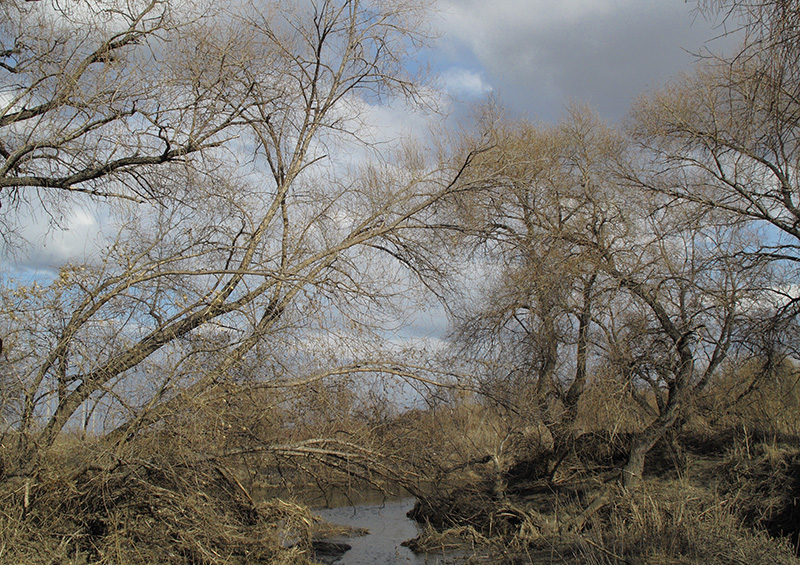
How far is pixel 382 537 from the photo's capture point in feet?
46.1

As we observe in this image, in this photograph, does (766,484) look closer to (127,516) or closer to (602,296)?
(602,296)

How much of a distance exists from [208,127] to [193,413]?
12.6ft

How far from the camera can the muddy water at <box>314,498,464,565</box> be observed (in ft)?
36.9

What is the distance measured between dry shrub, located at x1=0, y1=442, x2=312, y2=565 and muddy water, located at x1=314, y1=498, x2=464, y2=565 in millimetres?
1737

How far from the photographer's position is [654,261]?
1143 cm

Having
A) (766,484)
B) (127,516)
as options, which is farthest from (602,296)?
(127,516)

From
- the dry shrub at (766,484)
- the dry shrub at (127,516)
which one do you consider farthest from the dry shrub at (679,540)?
the dry shrub at (127,516)

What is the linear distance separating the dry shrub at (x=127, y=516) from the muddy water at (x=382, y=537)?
1737 millimetres

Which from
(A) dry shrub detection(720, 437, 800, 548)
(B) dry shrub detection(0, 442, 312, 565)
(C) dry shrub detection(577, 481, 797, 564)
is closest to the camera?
(B) dry shrub detection(0, 442, 312, 565)

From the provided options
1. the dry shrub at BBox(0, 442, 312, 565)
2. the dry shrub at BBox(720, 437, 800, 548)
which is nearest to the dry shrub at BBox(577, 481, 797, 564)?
the dry shrub at BBox(720, 437, 800, 548)

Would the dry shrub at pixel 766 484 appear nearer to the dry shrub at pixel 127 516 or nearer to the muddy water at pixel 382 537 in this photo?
the muddy water at pixel 382 537

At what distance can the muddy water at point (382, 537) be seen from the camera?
36.9ft

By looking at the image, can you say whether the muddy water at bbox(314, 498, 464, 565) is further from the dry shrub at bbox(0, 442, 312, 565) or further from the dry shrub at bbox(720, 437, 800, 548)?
the dry shrub at bbox(720, 437, 800, 548)

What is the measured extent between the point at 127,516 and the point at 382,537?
8.23 meters
